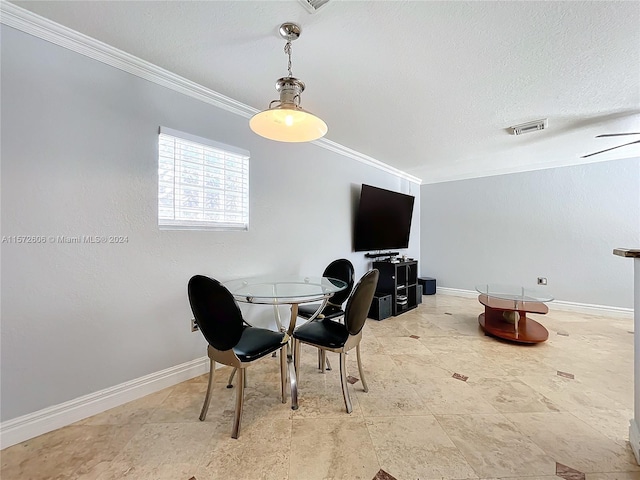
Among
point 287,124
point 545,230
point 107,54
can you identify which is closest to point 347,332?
point 287,124

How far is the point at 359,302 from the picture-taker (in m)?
1.75

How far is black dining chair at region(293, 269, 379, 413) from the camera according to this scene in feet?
5.67

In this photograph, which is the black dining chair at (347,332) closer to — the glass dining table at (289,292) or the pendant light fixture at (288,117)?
the glass dining table at (289,292)

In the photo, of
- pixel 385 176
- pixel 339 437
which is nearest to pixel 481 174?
pixel 385 176

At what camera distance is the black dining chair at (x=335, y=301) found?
234 centimetres

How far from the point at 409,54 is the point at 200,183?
193 centimetres

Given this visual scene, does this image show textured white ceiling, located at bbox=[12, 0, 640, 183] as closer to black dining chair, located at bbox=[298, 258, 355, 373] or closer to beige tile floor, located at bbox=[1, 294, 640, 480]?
black dining chair, located at bbox=[298, 258, 355, 373]

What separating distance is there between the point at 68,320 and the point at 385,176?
4449 millimetres

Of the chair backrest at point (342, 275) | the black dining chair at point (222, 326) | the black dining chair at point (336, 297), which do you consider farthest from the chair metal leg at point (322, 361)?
the black dining chair at point (222, 326)

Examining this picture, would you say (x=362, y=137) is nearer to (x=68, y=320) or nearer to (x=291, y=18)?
(x=291, y=18)

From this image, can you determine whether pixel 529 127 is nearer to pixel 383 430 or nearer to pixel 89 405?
pixel 383 430

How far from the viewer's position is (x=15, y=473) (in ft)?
4.17

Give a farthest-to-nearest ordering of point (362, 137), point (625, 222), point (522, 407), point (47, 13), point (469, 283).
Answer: point (469, 283)
point (625, 222)
point (362, 137)
point (522, 407)
point (47, 13)

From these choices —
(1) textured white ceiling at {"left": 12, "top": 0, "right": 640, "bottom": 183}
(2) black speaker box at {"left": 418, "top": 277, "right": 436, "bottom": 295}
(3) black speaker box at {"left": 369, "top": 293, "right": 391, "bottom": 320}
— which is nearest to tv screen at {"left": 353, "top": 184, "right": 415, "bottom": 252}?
(3) black speaker box at {"left": 369, "top": 293, "right": 391, "bottom": 320}
